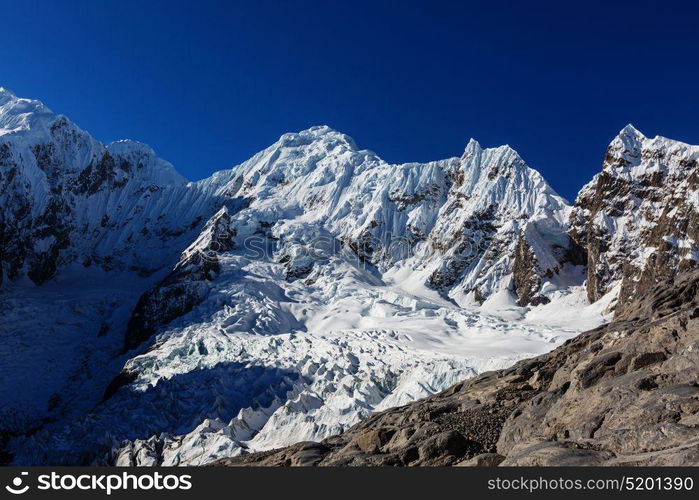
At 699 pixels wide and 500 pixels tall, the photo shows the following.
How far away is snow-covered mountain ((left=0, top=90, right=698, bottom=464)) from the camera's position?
283 ft

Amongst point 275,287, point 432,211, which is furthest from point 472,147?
point 275,287

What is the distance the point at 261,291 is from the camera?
129875mm

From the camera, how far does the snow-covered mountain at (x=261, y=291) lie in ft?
283

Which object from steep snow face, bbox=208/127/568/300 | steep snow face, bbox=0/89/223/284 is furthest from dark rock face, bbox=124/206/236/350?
steep snow face, bbox=0/89/223/284

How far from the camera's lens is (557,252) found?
135750 millimetres

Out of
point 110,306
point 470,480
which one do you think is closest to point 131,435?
point 110,306

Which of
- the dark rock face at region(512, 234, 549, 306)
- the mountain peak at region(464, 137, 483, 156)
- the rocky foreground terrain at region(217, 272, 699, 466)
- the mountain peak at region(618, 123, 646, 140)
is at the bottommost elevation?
the rocky foreground terrain at region(217, 272, 699, 466)

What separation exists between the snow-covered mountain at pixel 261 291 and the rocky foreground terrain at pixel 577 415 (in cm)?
4413

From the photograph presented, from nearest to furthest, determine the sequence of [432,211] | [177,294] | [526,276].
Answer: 1. [177,294]
2. [526,276]
3. [432,211]

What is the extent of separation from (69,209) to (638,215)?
140905 millimetres

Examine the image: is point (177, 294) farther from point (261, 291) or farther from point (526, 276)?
point (526, 276)

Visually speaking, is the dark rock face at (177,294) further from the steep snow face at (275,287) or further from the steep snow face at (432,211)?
the steep snow face at (432,211)

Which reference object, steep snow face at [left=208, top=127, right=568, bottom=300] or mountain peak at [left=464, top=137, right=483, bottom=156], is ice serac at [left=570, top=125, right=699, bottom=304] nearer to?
steep snow face at [left=208, top=127, right=568, bottom=300]

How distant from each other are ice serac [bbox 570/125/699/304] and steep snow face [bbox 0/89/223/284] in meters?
99.6
